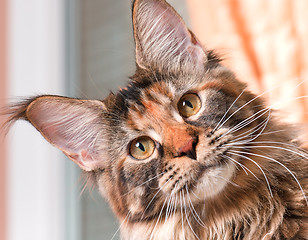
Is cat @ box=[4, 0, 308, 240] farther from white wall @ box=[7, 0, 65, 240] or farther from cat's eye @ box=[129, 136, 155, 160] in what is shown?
white wall @ box=[7, 0, 65, 240]

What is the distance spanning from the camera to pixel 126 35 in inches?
102

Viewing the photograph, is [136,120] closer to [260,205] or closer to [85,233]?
[260,205]

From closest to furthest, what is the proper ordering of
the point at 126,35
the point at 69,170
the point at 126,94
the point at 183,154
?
the point at 183,154, the point at 126,94, the point at 126,35, the point at 69,170

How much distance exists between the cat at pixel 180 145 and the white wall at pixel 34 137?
1.29 meters

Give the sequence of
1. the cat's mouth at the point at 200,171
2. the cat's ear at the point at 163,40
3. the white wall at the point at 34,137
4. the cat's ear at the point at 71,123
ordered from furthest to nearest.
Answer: the white wall at the point at 34,137 → the cat's ear at the point at 163,40 → the cat's ear at the point at 71,123 → the cat's mouth at the point at 200,171

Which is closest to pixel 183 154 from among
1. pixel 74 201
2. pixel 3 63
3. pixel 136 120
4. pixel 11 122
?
pixel 136 120

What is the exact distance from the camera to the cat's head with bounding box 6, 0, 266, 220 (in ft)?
4.01

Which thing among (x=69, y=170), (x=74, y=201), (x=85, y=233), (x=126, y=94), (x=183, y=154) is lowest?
(x=85, y=233)

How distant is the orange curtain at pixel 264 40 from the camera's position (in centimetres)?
170

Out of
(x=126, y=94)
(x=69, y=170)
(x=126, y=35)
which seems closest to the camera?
(x=126, y=94)

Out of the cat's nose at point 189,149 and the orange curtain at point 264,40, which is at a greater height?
the orange curtain at point 264,40

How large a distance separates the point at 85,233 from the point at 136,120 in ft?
5.14

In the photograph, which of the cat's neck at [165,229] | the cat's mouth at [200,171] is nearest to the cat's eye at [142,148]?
the cat's mouth at [200,171]

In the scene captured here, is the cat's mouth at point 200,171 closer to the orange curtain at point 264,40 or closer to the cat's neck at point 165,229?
the cat's neck at point 165,229
